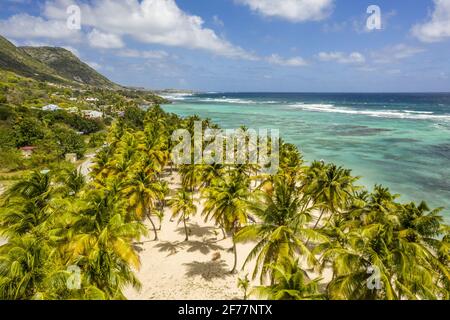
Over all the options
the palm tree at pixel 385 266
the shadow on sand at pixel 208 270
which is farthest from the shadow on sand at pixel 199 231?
the palm tree at pixel 385 266

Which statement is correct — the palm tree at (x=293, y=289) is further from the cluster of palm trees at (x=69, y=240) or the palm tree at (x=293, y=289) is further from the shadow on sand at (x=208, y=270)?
the shadow on sand at (x=208, y=270)

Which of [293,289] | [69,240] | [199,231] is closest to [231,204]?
[199,231]

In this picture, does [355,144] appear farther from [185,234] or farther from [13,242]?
[13,242]

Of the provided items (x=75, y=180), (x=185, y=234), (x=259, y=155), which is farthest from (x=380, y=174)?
(x=75, y=180)

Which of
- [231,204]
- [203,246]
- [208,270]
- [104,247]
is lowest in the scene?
[208,270]

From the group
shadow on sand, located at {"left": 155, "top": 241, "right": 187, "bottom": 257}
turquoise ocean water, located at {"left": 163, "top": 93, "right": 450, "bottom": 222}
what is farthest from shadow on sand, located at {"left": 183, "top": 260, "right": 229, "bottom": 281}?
turquoise ocean water, located at {"left": 163, "top": 93, "right": 450, "bottom": 222}

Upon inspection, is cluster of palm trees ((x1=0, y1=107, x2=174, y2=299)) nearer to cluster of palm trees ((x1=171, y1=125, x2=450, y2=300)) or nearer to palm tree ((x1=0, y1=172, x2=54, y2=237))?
palm tree ((x1=0, y1=172, x2=54, y2=237))

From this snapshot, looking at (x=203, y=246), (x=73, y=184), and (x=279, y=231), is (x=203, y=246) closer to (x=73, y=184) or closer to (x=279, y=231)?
(x=73, y=184)

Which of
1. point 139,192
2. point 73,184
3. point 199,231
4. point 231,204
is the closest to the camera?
point 231,204

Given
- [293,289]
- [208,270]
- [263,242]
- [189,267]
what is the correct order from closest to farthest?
[293,289], [263,242], [208,270], [189,267]
